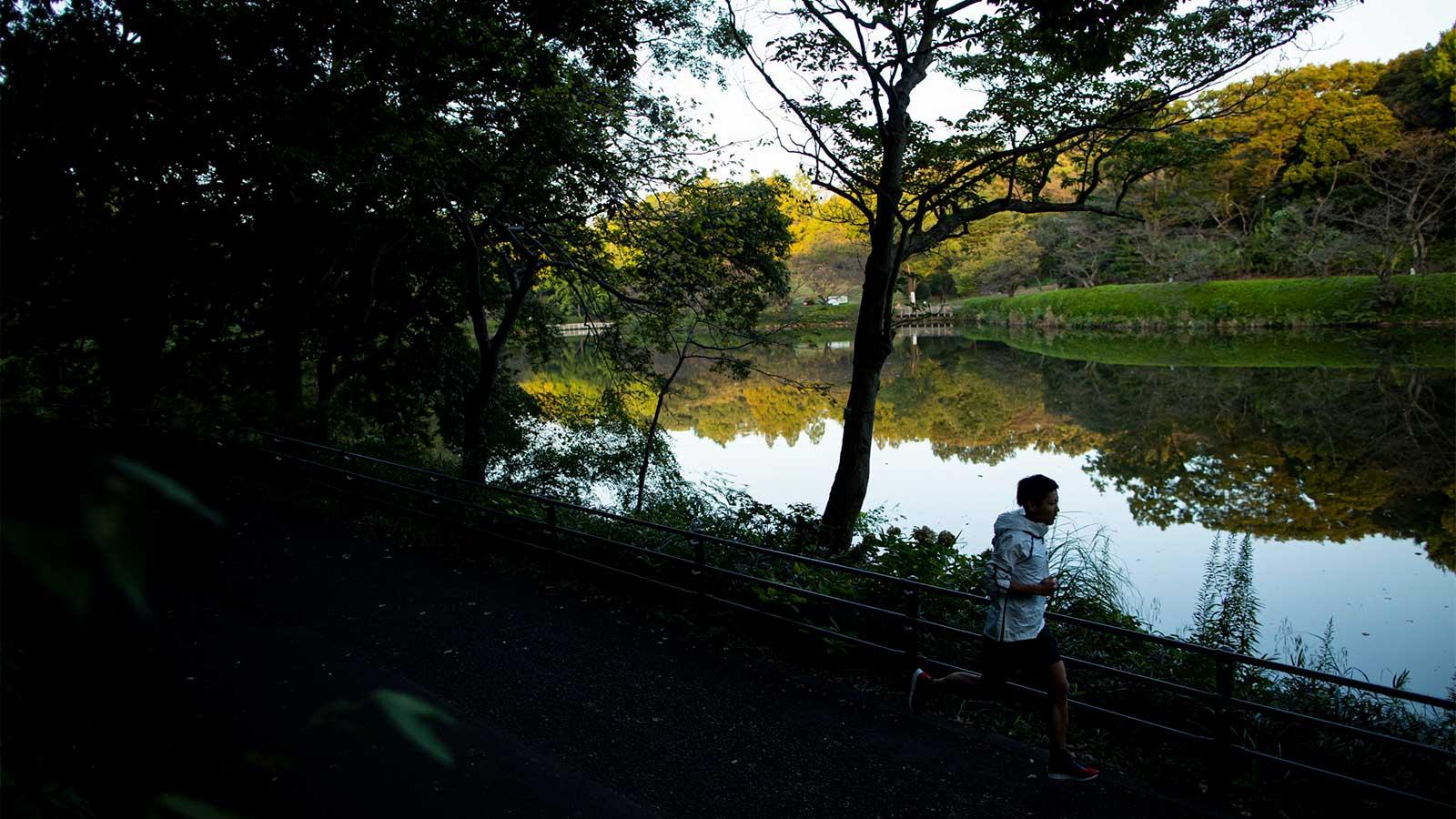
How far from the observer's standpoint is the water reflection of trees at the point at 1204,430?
13836 millimetres

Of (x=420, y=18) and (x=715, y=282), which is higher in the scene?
(x=420, y=18)

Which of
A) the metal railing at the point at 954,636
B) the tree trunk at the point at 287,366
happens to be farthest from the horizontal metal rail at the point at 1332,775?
the tree trunk at the point at 287,366

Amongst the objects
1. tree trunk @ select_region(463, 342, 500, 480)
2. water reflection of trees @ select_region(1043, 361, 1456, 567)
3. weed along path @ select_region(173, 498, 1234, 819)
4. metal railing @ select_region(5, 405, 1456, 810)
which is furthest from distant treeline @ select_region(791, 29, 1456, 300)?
weed along path @ select_region(173, 498, 1234, 819)

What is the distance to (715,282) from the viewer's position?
12742 mm

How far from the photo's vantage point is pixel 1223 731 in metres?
4.71

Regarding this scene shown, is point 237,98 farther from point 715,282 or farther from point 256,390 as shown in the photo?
point 256,390

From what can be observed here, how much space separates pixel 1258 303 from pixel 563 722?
44026mm

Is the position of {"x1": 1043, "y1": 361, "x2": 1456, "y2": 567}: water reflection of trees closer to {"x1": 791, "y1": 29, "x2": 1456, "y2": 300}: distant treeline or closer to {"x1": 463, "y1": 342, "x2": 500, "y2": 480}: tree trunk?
{"x1": 791, "y1": 29, "x2": 1456, "y2": 300}: distant treeline

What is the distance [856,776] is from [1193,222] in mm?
48609

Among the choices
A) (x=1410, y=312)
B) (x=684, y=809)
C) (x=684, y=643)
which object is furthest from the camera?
(x=1410, y=312)

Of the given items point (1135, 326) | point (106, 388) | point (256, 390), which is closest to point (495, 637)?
point (256, 390)

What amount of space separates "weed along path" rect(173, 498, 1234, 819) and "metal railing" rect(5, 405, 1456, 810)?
0.39 m

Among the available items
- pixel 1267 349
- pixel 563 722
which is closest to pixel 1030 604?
pixel 563 722

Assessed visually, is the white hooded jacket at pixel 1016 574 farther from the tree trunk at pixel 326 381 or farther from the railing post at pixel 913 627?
the tree trunk at pixel 326 381
